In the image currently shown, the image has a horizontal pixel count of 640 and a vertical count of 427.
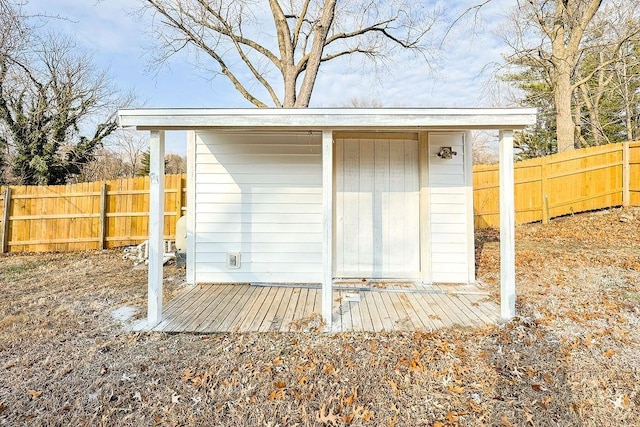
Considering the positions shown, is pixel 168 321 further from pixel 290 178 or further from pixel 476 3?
pixel 476 3

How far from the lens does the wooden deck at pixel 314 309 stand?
3.29m

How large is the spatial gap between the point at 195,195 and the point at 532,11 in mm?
12470

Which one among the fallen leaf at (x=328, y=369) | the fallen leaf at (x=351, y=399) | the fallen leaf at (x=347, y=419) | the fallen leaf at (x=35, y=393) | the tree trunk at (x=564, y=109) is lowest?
the fallen leaf at (x=347, y=419)

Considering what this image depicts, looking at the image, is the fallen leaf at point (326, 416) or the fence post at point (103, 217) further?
the fence post at point (103, 217)

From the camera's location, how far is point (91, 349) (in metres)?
2.87

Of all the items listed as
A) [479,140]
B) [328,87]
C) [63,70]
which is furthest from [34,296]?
[479,140]

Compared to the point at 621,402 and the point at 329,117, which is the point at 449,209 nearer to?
the point at 329,117

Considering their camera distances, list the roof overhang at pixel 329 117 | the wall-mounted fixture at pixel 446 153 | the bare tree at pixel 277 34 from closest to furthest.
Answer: the roof overhang at pixel 329 117 → the wall-mounted fixture at pixel 446 153 → the bare tree at pixel 277 34

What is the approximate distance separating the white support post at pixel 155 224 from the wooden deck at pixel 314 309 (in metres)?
0.23

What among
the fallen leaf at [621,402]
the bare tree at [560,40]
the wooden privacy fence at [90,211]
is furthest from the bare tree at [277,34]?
the fallen leaf at [621,402]

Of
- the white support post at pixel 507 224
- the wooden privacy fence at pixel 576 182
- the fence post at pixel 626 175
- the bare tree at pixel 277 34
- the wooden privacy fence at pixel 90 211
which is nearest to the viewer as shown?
the white support post at pixel 507 224

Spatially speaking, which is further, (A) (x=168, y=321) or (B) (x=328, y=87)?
(B) (x=328, y=87)

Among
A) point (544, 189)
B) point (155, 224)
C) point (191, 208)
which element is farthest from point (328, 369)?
point (544, 189)

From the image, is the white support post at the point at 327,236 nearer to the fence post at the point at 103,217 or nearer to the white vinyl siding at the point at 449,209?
the white vinyl siding at the point at 449,209
